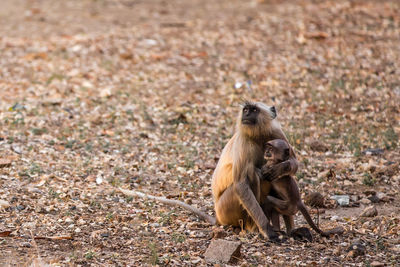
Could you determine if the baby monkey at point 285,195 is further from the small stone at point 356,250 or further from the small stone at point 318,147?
the small stone at point 318,147

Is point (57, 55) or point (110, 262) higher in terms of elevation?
point (57, 55)

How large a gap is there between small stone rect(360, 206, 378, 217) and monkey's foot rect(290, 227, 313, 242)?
2.92ft

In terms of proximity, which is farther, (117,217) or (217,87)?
(217,87)

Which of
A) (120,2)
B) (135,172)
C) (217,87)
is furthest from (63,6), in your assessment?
(135,172)

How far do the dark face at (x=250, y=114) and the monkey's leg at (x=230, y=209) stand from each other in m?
0.62

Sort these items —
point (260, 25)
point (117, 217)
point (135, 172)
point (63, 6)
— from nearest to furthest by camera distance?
point (117, 217), point (135, 172), point (260, 25), point (63, 6)

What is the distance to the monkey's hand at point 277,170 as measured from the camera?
17.2 feet

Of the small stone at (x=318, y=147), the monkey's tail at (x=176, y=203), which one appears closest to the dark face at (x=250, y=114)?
the monkey's tail at (x=176, y=203)

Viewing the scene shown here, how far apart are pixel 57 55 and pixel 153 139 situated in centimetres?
414

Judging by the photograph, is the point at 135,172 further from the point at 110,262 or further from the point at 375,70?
the point at 375,70

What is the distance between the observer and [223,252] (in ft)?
15.9

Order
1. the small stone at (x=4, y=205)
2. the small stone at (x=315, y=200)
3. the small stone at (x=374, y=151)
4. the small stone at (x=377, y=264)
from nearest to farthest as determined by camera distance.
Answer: the small stone at (x=377, y=264)
the small stone at (x=4, y=205)
the small stone at (x=315, y=200)
the small stone at (x=374, y=151)

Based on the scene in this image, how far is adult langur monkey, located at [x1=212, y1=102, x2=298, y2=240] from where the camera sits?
5.35 metres

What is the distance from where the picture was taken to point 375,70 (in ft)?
33.8
